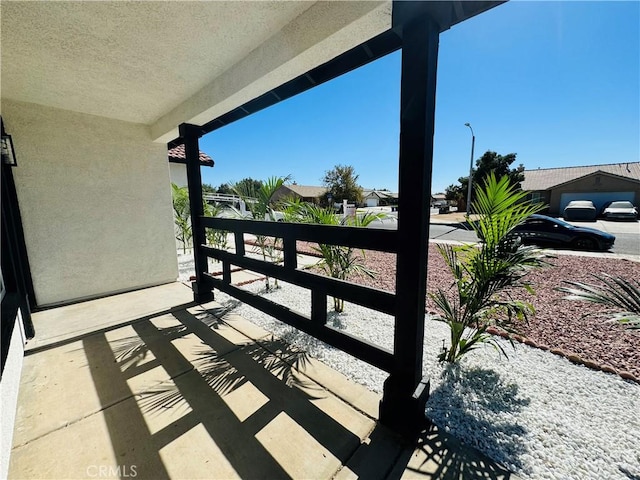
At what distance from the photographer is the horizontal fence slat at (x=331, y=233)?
167cm

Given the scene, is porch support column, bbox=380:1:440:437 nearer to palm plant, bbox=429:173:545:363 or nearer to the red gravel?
palm plant, bbox=429:173:545:363

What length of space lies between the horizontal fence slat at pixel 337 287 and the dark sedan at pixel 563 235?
7932 millimetres

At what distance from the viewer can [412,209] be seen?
4.85 ft

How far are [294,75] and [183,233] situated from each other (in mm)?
5911

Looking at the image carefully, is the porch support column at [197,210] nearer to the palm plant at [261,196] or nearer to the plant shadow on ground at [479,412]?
the palm plant at [261,196]

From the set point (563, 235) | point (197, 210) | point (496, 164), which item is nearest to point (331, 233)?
point (197, 210)

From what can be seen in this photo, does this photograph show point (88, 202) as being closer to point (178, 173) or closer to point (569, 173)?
point (178, 173)

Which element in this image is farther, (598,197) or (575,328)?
(598,197)

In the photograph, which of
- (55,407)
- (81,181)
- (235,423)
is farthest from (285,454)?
(81,181)

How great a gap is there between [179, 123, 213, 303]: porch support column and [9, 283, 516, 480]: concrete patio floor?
0.99 m

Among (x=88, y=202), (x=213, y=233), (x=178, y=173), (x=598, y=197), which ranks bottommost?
(x=213, y=233)

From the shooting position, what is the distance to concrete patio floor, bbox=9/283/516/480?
1.42 metres

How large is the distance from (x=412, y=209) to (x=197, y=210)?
333cm

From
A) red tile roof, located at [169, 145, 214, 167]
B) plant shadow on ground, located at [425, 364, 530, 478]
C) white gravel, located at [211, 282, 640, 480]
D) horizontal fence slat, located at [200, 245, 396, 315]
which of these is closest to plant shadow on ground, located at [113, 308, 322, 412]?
white gravel, located at [211, 282, 640, 480]
